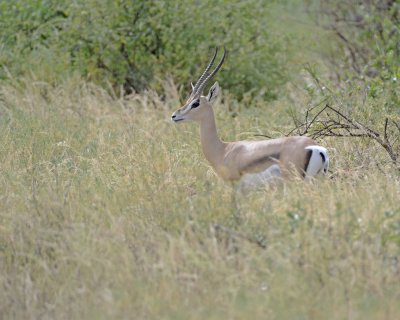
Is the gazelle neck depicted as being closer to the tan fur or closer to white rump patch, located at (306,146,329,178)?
the tan fur

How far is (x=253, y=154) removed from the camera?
579 centimetres

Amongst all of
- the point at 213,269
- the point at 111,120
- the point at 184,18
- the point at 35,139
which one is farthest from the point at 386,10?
the point at 213,269

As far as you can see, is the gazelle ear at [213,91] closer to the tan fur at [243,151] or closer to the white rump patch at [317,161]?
the tan fur at [243,151]

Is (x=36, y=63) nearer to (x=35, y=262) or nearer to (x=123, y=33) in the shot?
(x=123, y=33)

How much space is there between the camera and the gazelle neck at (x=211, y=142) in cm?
621

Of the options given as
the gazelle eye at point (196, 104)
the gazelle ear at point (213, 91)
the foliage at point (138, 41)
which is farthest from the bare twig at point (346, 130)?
the foliage at point (138, 41)

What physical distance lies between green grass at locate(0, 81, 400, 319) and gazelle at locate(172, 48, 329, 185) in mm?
136

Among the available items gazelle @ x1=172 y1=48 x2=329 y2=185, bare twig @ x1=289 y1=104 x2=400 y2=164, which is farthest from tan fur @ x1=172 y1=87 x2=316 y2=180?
bare twig @ x1=289 y1=104 x2=400 y2=164

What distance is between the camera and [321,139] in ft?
22.1

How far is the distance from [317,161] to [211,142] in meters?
0.99

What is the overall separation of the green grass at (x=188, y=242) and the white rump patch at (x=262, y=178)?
0.12m

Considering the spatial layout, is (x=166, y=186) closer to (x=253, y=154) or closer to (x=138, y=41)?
(x=253, y=154)

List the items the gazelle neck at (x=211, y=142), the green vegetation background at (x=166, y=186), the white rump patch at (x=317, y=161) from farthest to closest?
the gazelle neck at (x=211, y=142), the white rump patch at (x=317, y=161), the green vegetation background at (x=166, y=186)

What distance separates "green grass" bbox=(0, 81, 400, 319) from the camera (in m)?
4.00
